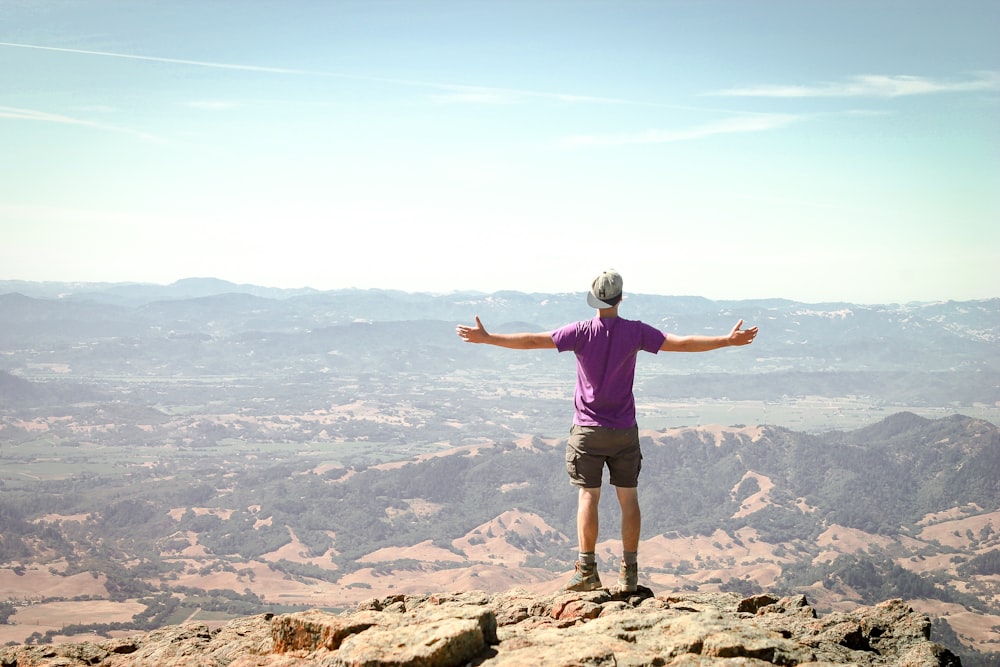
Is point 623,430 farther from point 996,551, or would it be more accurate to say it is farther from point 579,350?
point 996,551

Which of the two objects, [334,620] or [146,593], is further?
[146,593]

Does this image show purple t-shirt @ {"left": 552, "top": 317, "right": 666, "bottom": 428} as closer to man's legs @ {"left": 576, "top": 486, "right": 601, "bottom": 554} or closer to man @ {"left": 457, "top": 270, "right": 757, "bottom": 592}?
man @ {"left": 457, "top": 270, "right": 757, "bottom": 592}

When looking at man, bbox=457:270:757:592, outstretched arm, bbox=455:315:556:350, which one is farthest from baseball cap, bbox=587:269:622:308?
outstretched arm, bbox=455:315:556:350

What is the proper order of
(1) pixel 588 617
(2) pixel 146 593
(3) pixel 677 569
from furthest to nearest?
(3) pixel 677 569, (2) pixel 146 593, (1) pixel 588 617

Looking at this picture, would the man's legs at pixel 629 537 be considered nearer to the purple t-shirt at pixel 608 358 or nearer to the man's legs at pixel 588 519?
the man's legs at pixel 588 519

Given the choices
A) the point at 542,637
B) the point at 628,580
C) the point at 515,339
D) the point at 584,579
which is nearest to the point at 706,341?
the point at 515,339

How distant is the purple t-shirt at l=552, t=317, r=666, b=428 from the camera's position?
10586 millimetres

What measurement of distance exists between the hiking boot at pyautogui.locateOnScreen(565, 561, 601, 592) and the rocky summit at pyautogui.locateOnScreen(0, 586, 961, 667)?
0.30m

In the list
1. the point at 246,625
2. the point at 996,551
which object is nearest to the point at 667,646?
the point at 246,625

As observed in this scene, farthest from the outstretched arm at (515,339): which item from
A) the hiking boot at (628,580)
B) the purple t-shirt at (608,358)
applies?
the hiking boot at (628,580)

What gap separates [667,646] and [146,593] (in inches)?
6757

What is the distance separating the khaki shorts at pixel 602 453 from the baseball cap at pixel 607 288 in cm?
162

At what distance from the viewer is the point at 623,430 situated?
10.7 meters

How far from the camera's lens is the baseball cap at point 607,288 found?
10641 millimetres
